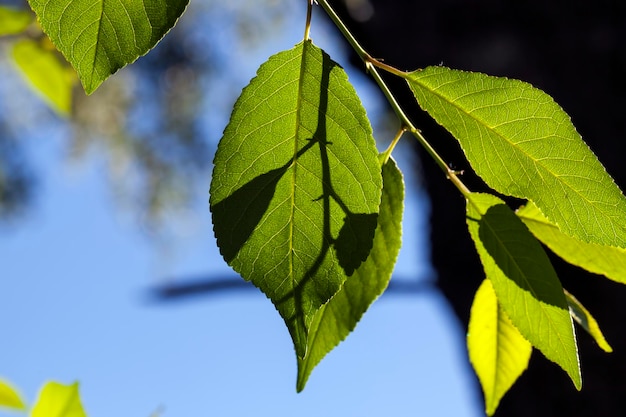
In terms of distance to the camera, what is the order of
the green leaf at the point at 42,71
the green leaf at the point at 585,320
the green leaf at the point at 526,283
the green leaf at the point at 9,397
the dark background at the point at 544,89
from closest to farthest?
the green leaf at the point at 526,283
the green leaf at the point at 585,320
the green leaf at the point at 9,397
the green leaf at the point at 42,71
the dark background at the point at 544,89

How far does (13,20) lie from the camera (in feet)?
3.05

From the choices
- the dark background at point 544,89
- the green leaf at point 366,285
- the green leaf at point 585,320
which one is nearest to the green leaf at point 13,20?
the green leaf at point 366,285

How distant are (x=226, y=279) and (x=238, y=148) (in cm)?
217

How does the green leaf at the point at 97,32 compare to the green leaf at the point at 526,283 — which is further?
the green leaf at the point at 526,283

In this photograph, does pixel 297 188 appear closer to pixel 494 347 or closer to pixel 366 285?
pixel 366 285

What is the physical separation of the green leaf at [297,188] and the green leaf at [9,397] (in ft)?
1.39

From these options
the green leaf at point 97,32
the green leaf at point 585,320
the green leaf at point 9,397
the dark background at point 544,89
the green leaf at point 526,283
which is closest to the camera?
the green leaf at point 97,32

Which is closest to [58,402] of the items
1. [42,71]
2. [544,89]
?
[42,71]

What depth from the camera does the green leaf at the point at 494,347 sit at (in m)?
0.65

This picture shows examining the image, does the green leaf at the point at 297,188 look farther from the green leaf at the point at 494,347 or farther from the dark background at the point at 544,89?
the dark background at the point at 544,89

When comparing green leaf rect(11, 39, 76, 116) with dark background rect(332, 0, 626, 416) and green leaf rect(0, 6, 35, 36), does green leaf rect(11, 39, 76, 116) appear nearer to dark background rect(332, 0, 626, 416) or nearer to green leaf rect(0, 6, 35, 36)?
green leaf rect(0, 6, 35, 36)

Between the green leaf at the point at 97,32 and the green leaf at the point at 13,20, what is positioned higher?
the green leaf at the point at 13,20

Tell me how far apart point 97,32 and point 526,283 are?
0.33 metres

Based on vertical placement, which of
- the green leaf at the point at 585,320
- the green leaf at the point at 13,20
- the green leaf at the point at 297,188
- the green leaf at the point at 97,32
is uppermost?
the green leaf at the point at 13,20
